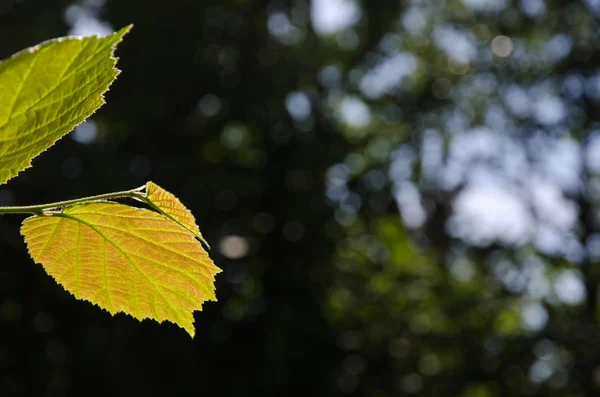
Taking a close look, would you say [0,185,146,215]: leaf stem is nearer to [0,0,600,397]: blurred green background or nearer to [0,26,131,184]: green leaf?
[0,26,131,184]: green leaf

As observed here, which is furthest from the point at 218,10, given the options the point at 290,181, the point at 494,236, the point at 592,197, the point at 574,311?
the point at 592,197

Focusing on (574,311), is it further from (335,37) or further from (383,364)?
(335,37)

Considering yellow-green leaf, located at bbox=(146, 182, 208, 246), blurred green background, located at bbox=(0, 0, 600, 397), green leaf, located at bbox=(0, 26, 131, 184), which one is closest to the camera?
green leaf, located at bbox=(0, 26, 131, 184)

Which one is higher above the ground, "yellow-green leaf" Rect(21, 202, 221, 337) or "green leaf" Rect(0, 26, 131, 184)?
"green leaf" Rect(0, 26, 131, 184)

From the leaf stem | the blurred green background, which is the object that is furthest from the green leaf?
the blurred green background

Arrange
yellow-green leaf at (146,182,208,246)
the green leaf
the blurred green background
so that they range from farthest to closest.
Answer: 1. the blurred green background
2. yellow-green leaf at (146,182,208,246)
3. the green leaf

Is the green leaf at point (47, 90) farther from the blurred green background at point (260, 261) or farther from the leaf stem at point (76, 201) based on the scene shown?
the blurred green background at point (260, 261)

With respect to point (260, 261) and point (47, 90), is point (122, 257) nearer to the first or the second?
point (47, 90)
